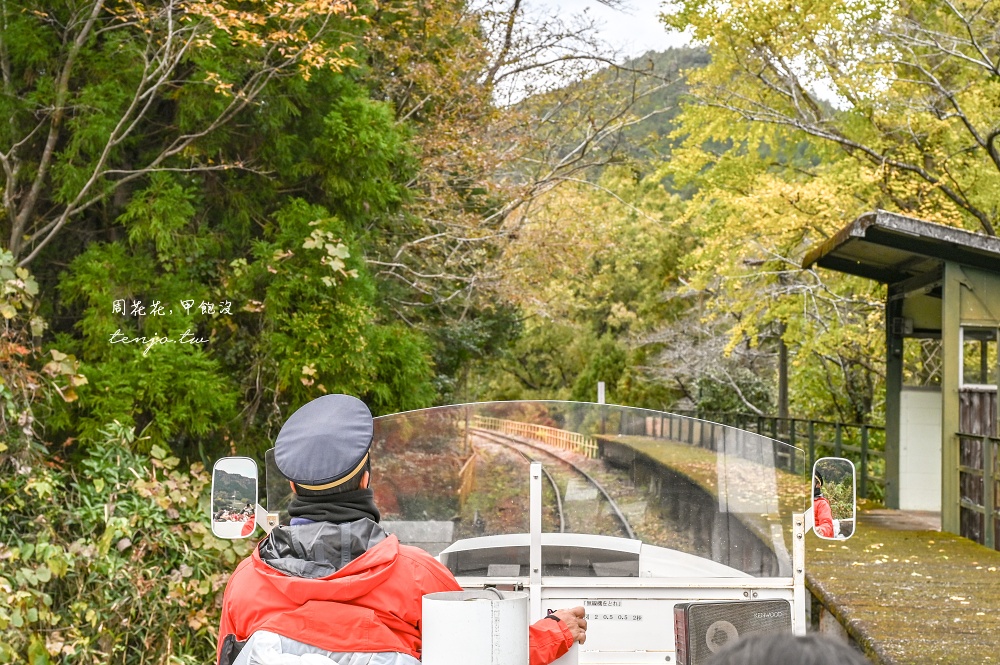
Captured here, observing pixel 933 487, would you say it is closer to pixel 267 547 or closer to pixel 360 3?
pixel 360 3

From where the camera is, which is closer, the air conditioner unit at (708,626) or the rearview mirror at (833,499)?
the air conditioner unit at (708,626)

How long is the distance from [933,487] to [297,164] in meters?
10.1

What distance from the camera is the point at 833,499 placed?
3949mm

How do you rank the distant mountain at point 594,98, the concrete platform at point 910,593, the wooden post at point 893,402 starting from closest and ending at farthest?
the concrete platform at point 910,593, the wooden post at point 893,402, the distant mountain at point 594,98

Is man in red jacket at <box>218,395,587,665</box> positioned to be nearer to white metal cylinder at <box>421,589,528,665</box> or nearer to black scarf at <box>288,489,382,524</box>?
black scarf at <box>288,489,382,524</box>

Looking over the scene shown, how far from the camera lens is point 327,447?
2.65 metres

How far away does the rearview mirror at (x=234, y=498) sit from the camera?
374 centimetres

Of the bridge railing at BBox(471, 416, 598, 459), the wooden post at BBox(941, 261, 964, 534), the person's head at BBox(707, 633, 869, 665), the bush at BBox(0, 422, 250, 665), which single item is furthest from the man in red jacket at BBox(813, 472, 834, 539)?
the wooden post at BBox(941, 261, 964, 534)

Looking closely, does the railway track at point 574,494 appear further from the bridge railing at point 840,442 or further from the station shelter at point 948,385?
the bridge railing at point 840,442

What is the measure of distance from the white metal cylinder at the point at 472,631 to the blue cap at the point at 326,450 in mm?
387

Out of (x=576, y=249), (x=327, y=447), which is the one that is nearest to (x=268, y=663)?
(x=327, y=447)

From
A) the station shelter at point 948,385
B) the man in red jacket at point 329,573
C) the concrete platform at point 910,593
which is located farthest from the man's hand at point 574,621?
the station shelter at point 948,385

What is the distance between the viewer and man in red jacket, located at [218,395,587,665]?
2.51m

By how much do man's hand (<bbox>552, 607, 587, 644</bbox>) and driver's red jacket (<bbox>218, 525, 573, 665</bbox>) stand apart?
0.58 metres
